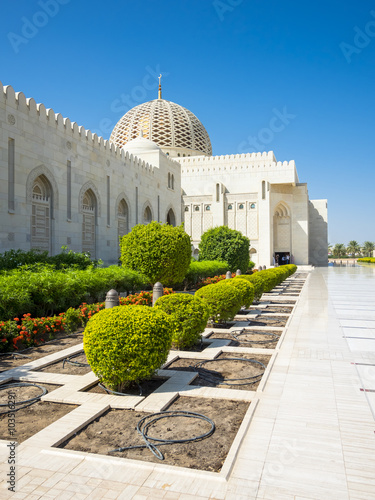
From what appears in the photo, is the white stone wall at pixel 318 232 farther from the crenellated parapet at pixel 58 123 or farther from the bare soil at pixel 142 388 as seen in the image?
the bare soil at pixel 142 388

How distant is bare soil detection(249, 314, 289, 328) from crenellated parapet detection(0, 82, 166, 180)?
9.12m

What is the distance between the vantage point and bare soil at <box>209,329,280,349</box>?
6734 mm

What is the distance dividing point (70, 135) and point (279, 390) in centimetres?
1313

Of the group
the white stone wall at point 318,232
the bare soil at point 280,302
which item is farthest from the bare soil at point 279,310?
the white stone wall at point 318,232

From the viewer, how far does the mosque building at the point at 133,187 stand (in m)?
12.1

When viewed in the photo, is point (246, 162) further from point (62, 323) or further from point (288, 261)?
point (62, 323)

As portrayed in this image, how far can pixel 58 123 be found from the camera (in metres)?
14.1

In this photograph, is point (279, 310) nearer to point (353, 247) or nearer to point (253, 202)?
point (253, 202)

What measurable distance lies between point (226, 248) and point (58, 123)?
9.88m

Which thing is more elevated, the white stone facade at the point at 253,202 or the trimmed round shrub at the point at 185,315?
the white stone facade at the point at 253,202

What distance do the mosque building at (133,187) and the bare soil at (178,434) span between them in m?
9.13

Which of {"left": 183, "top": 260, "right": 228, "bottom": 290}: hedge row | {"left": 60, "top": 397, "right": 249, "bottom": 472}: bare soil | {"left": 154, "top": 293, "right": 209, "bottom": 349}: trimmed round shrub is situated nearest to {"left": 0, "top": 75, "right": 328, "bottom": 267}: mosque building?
{"left": 183, "top": 260, "right": 228, "bottom": 290}: hedge row

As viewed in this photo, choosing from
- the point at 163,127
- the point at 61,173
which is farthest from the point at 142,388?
the point at 163,127

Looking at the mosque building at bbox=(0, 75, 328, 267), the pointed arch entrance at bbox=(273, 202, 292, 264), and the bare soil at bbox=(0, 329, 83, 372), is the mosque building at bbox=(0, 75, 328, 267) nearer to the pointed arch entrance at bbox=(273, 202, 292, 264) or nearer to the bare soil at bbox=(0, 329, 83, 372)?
the pointed arch entrance at bbox=(273, 202, 292, 264)
